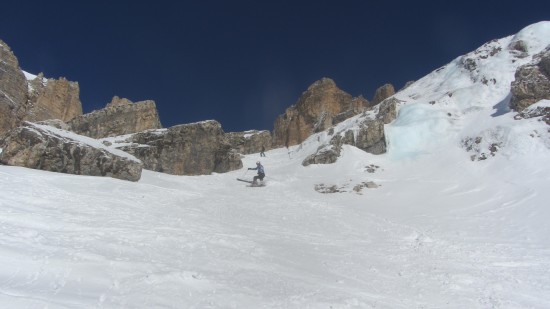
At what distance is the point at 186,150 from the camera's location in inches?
1499

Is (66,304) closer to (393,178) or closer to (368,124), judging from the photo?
→ (393,178)

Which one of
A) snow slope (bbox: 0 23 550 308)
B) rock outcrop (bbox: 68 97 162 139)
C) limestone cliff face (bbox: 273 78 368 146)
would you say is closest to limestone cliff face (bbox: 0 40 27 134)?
rock outcrop (bbox: 68 97 162 139)

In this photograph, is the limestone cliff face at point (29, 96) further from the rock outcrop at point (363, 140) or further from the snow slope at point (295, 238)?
the rock outcrop at point (363, 140)

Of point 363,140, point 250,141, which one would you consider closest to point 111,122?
point 250,141

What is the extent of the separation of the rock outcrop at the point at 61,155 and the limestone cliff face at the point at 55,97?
5088cm

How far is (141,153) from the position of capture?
36062 mm

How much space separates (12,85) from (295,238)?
5664cm

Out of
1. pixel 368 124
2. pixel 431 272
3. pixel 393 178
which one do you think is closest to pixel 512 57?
pixel 368 124

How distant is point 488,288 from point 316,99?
69.4m

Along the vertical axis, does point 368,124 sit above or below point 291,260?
above

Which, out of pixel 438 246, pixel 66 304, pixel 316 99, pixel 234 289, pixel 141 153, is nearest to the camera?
pixel 66 304

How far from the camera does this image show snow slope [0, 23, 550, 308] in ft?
28.6

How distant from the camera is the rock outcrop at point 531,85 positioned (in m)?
33.0

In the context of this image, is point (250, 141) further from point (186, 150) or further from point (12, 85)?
point (12, 85)
